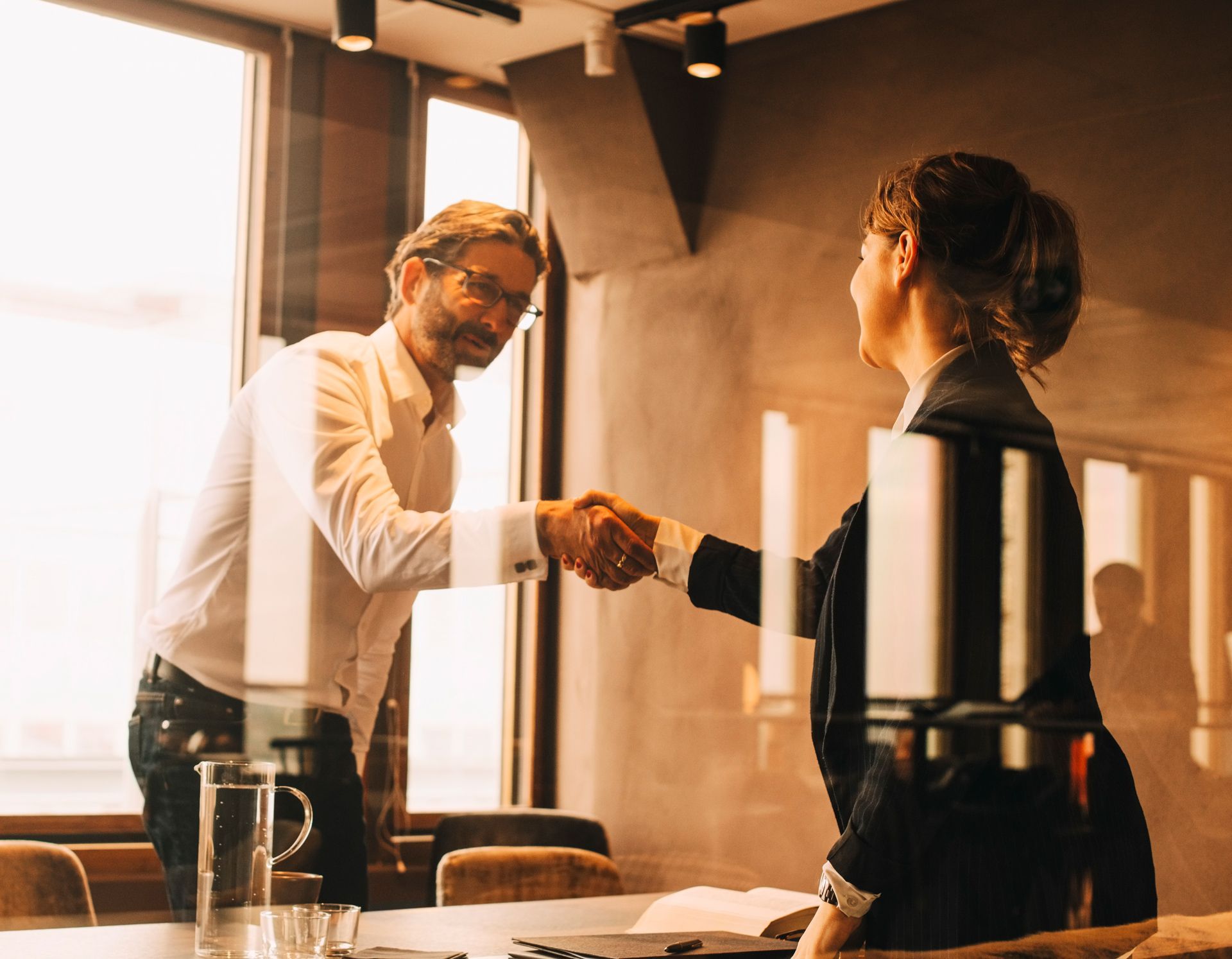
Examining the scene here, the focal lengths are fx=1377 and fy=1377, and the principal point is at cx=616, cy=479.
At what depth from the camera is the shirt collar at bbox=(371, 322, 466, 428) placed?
103 inches

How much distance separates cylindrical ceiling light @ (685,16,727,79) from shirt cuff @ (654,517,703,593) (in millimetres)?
990

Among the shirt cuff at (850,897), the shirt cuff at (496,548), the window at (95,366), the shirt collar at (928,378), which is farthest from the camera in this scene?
the shirt cuff at (496,548)

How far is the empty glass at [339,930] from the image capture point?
55.2 inches

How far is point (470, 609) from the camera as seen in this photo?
107 inches

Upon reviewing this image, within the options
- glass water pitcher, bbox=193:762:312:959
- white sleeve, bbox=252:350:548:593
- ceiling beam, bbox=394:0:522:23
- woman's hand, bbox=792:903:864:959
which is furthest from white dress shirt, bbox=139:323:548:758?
woman's hand, bbox=792:903:864:959

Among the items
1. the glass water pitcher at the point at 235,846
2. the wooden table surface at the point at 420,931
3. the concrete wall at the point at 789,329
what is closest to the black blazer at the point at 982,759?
the wooden table surface at the point at 420,931

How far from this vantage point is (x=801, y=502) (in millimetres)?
2779

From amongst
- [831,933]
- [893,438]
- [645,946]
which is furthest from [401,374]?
[831,933]

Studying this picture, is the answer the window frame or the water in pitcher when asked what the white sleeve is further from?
the water in pitcher

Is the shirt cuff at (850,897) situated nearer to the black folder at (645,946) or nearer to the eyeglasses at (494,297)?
the black folder at (645,946)

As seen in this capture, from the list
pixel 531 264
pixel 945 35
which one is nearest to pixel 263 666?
pixel 531 264

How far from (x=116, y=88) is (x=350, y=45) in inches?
18.3

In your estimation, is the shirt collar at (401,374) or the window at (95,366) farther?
the shirt collar at (401,374)

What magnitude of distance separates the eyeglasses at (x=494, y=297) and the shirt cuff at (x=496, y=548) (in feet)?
1.23
